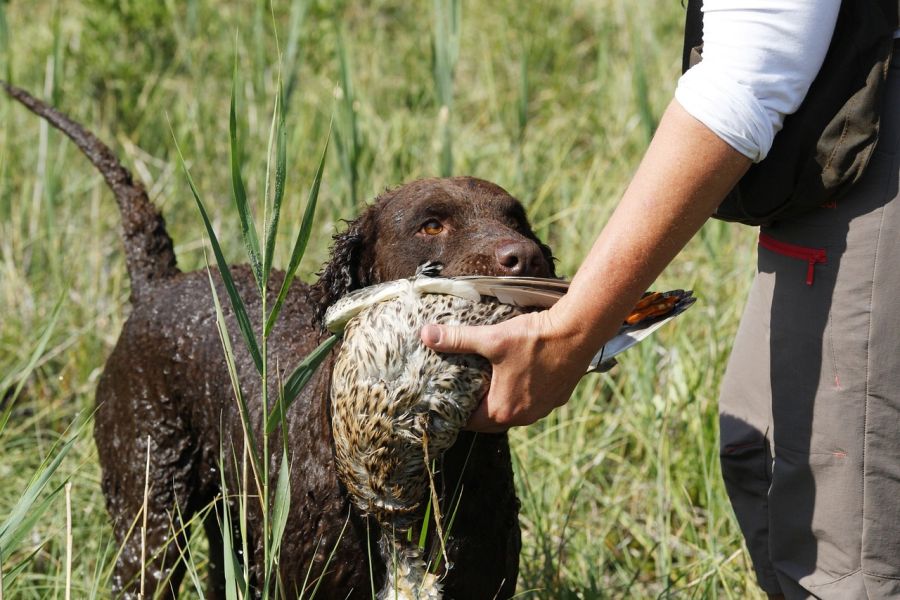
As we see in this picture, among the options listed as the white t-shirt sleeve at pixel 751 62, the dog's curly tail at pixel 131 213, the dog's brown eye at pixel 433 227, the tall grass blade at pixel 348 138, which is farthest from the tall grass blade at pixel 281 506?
the tall grass blade at pixel 348 138

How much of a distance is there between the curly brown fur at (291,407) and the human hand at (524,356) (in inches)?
12.3

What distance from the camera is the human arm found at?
1749 mm

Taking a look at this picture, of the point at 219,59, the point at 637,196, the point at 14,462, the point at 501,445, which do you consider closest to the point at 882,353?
the point at 637,196

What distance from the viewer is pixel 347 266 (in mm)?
2605

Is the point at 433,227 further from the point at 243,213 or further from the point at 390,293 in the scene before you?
the point at 243,213

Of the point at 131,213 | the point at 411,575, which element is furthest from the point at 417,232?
the point at 131,213

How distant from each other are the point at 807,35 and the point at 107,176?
2455 mm

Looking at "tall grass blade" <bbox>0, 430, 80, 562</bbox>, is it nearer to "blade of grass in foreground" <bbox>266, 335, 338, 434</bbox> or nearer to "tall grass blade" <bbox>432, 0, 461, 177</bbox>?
"blade of grass in foreground" <bbox>266, 335, 338, 434</bbox>

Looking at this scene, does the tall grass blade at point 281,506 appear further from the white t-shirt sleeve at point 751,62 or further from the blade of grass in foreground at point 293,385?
the white t-shirt sleeve at point 751,62

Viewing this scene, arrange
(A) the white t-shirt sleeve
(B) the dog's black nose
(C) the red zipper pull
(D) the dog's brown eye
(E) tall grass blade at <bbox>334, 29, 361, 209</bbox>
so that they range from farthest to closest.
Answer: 1. (E) tall grass blade at <bbox>334, 29, 361, 209</bbox>
2. (D) the dog's brown eye
3. (B) the dog's black nose
4. (C) the red zipper pull
5. (A) the white t-shirt sleeve

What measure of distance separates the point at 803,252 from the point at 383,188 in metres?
2.36

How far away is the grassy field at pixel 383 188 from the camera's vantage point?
3332 mm

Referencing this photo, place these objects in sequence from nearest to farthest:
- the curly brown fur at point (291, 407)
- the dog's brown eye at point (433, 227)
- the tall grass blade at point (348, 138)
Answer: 1. the curly brown fur at point (291, 407)
2. the dog's brown eye at point (433, 227)
3. the tall grass blade at point (348, 138)

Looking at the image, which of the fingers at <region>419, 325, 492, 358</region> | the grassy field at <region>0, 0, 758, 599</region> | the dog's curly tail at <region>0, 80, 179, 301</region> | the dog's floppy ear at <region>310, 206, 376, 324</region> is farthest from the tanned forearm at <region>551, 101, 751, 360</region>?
the dog's curly tail at <region>0, 80, 179, 301</region>
